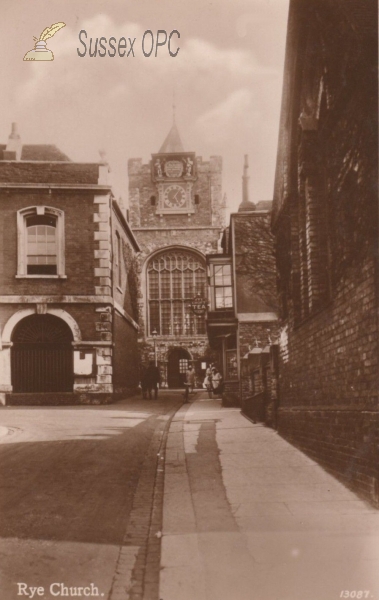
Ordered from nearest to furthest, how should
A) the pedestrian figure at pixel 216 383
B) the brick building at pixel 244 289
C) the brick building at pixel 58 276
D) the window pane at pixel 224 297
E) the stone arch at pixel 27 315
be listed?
the stone arch at pixel 27 315 → the brick building at pixel 58 276 → the brick building at pixel 244 289 → the pedestrian figure at pixel 216 383 → the window pane at pixel 224 297

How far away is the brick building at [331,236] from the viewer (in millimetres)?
5883

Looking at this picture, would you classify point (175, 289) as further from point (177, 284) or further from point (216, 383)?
point (216, 383)

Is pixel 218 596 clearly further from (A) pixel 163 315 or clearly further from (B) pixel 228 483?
(A) pixel 163 315

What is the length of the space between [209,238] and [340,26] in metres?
31.6

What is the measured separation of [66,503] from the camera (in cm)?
638

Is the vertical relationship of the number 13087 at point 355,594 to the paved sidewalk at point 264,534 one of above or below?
below

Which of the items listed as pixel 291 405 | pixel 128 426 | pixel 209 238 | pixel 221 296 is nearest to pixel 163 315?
pixel 209 238

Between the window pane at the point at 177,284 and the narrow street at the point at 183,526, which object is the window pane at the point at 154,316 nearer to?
the window pane at the point at 177,284

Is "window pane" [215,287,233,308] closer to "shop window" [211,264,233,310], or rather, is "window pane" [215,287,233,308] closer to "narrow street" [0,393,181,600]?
"shop window" [211,264,233,310]

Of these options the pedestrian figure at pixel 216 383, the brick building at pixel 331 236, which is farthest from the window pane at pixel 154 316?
the brick building at pixel 331 236

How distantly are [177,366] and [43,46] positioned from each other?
40.3 metres

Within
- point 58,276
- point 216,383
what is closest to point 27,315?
point 58,276

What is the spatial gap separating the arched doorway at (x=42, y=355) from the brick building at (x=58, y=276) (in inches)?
1.3

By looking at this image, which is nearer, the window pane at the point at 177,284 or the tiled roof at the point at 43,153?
the tiled roof at the point at 43,153
